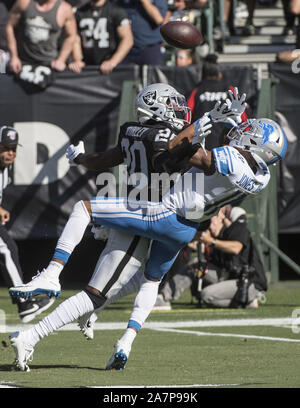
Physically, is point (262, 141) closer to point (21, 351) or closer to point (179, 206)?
point (179, 206)

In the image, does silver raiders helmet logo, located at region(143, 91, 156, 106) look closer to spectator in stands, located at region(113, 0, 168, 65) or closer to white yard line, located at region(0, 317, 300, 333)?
white yard line, located at region(0, 317, 300, 333)

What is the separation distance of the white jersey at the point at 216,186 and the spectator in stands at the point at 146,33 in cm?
629

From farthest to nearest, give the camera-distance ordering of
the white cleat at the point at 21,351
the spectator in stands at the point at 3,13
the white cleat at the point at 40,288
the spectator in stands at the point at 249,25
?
1. the spectator in stands at the point at 249,25
2. the spectator in stands at the point at 3,13
3. the white cleat at the point at 40,288
4. the white cleat at the point at 21,351

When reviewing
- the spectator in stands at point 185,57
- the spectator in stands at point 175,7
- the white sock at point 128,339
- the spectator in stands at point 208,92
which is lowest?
the white sock at point 128,339

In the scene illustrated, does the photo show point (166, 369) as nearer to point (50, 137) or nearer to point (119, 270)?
point (119, 270)

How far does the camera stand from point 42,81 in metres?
11.9

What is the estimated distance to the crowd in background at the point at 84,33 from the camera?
1205 cm

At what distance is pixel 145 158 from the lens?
6.47 metres

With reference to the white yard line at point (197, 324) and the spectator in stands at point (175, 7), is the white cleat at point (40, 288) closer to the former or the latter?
the white yard line at point (197, 324)

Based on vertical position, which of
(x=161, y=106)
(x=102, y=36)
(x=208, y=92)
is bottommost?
(x=208, y=92)

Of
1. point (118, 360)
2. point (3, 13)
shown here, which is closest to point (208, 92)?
point (3, 13)

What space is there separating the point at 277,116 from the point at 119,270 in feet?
20.0

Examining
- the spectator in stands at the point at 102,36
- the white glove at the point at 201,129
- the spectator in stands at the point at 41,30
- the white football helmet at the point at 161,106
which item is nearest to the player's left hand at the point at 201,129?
the white glove at the point at 201,129

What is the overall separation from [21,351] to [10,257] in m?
3.23
